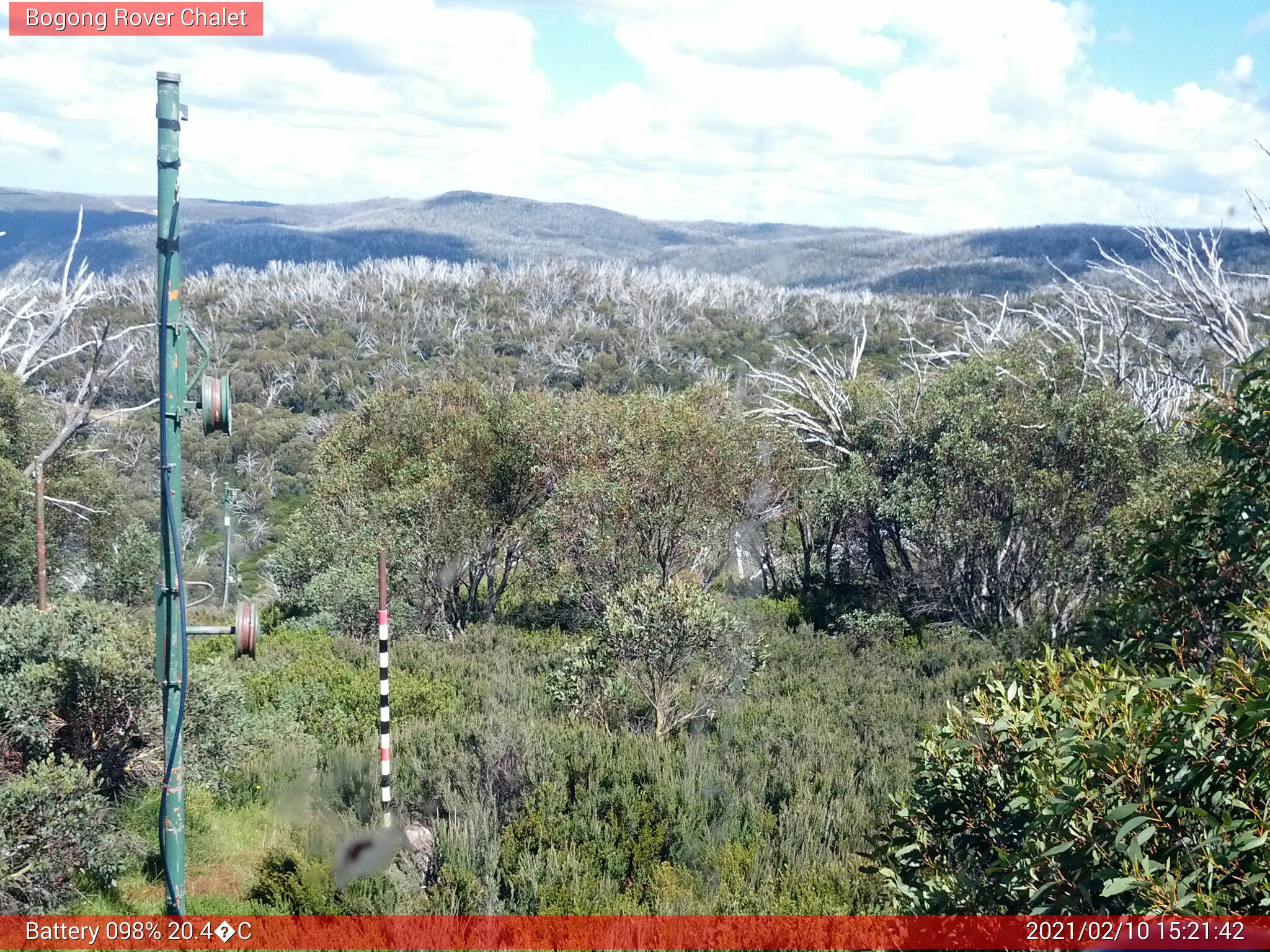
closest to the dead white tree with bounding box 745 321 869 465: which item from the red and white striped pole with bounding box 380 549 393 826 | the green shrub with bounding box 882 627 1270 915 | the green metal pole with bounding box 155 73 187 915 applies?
the red and white striped pole with bounding box 380 549 393 826

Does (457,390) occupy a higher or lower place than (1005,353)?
lower

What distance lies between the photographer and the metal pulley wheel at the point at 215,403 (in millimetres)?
5316

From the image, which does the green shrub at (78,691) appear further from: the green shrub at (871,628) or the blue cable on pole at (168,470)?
the green shrub at (871,628)

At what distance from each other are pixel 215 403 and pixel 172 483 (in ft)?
1.50

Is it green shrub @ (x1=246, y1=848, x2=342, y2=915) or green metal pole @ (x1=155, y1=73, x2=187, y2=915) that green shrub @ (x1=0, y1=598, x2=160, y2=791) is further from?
green metal pole @ (x1=155, y1=73, x2=187, y2=915)

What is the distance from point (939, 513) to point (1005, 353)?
333 centimetres

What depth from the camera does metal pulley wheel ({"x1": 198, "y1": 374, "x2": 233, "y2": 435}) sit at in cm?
532

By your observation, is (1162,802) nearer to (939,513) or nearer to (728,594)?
(939,513)

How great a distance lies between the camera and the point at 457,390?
75.4 feet

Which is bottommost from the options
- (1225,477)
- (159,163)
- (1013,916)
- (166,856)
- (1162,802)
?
(166,856)

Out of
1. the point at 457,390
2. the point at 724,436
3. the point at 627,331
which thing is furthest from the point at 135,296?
the point at 724,436

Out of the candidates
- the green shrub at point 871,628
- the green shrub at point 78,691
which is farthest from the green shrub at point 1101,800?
the green shrub at point 871,628

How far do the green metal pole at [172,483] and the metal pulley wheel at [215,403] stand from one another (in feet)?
0.37

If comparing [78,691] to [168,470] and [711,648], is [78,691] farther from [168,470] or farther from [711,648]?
[711,648]
